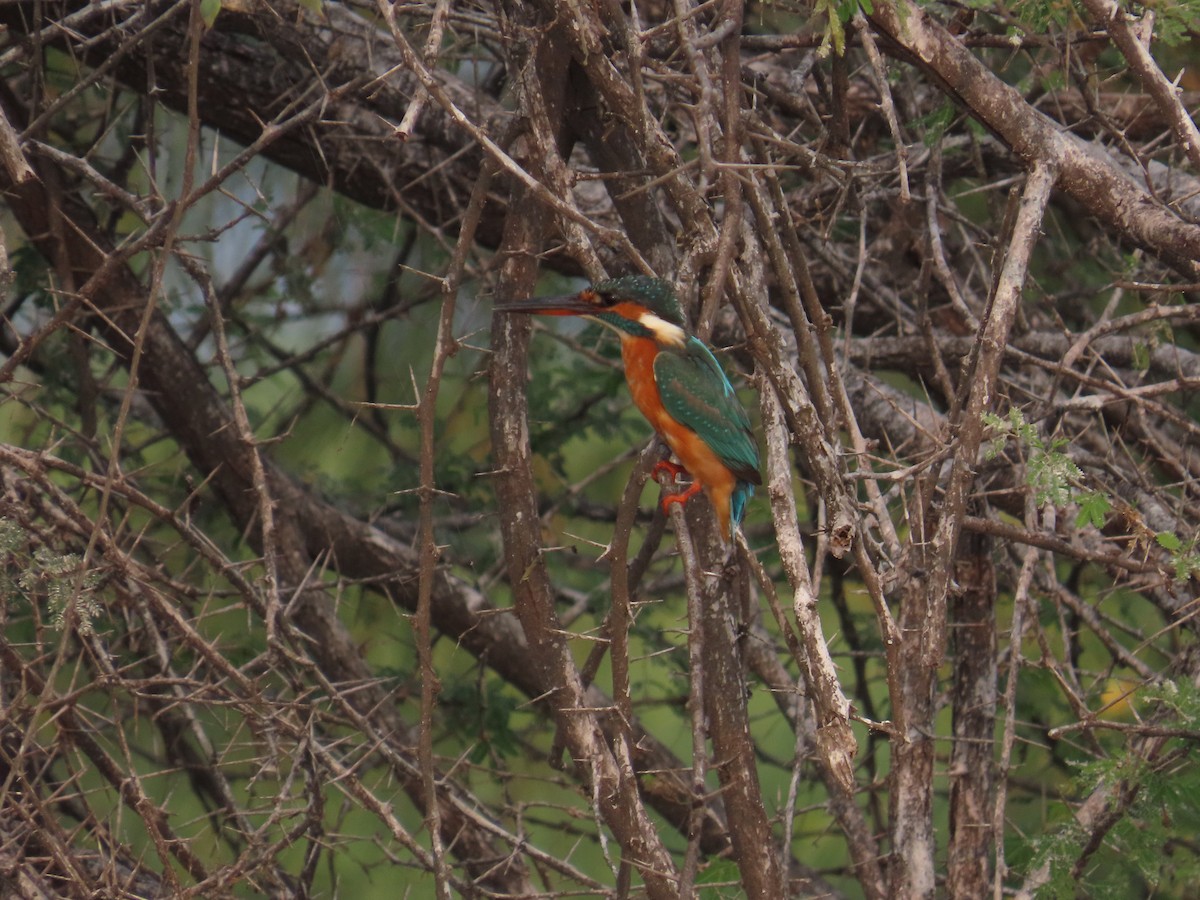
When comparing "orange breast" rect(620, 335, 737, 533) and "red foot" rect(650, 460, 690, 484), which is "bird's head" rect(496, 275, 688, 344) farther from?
"red foot" rect(650, 460, 690, 484)

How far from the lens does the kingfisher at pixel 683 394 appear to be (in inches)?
107

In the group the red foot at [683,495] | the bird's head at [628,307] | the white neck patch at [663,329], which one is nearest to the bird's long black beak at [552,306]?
the bird's head at [628,307]

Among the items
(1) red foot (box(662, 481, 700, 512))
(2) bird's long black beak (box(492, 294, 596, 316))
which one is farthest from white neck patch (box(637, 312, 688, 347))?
(1) red foot (box(662, 481, 700, 512))

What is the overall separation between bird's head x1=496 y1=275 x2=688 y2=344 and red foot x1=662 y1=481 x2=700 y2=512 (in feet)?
0.94

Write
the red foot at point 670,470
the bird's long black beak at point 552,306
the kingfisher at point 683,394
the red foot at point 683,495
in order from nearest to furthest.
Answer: the red foot at point 683,495, the bird's long black beak at point 552,306, the kingfisher at point 683,394, the red foot at point 670,470

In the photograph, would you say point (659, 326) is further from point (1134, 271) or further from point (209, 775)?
point (209, 775)

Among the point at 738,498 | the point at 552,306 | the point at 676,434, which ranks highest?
the point at 552,306

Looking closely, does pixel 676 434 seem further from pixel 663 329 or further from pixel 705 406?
pixel 663 329

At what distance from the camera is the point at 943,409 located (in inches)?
159

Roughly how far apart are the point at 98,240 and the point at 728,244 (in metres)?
2.18

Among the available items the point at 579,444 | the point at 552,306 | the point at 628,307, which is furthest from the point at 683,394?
the point at 579,444

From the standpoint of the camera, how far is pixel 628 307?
8.99ft

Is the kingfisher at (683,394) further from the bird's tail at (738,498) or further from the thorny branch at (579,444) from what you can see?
the thorny branch at (579,444)

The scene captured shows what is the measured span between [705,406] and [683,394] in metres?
0.05
